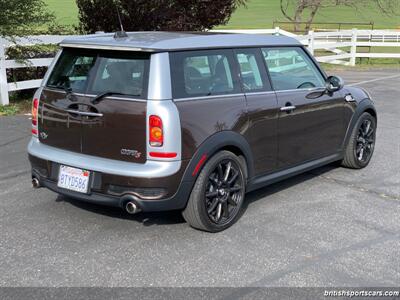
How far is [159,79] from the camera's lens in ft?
13.4

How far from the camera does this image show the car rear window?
13.8 feet

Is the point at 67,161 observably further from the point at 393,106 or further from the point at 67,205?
the point at 393,106

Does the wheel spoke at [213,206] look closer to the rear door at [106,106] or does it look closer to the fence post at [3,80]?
the rear door at [106,106]

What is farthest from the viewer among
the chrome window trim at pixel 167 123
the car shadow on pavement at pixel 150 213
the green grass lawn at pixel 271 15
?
the green grass lawn at pixel 271 15

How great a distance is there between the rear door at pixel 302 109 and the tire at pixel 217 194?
67 centimetres

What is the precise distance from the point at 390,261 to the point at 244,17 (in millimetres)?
65812

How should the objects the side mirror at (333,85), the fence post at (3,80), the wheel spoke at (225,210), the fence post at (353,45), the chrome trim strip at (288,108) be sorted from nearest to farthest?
1. the wheel spoke at (225,210)
2. the chrome trim strip at (288,108)
3. the side mirror at (333,85)
4. the fence post at (3,80)
5. the fence post at (353,45)

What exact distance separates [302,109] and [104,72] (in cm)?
204

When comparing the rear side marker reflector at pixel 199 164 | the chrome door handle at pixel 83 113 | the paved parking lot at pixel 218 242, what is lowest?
the paved parking lot at pixel 218 242

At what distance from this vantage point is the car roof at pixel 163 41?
4.21 meters

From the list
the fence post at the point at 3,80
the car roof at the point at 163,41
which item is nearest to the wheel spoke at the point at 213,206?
the car roof at the point at 163,41

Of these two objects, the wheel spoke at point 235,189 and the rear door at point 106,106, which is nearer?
the rear door at point 106,106

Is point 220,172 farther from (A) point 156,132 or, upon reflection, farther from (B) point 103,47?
(B) point 103,47

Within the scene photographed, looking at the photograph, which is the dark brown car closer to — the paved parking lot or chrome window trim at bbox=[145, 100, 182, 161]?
chrome window trim at bbox=[145, 100, 182, 161]
